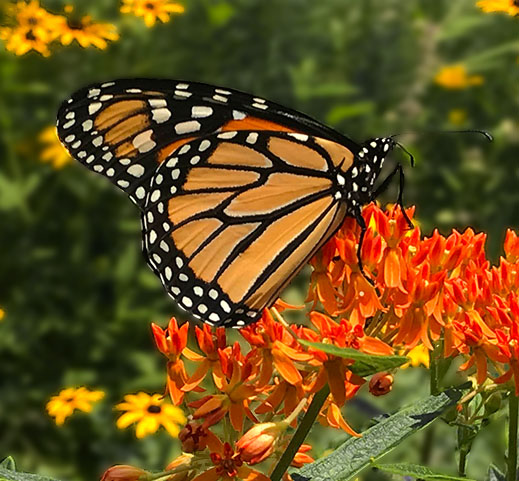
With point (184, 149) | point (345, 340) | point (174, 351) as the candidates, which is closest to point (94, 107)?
point (184, 149)

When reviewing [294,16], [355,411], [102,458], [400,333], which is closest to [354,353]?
[400,333]

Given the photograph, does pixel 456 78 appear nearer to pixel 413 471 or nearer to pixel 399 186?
pixel 399 186

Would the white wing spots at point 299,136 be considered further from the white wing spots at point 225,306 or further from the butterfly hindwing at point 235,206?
the white wing spots at point 225,306

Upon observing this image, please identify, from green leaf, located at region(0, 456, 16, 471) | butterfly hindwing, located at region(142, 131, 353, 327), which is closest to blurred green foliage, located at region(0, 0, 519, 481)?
butterfly hindwing, located at region(142, 131, 353, 327)

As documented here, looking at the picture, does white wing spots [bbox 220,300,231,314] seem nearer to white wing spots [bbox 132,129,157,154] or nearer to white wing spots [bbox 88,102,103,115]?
white wing spots [bbox 132,129,157,154]

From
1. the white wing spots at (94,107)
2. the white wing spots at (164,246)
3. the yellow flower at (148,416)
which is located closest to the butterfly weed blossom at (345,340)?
the white wing spots at (164,246)

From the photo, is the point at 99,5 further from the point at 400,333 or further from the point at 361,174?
the point at 400,333

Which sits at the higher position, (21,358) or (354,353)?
(354,353)

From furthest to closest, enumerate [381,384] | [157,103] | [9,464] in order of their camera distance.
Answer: [157,103]
[381,384]
[9,464]
